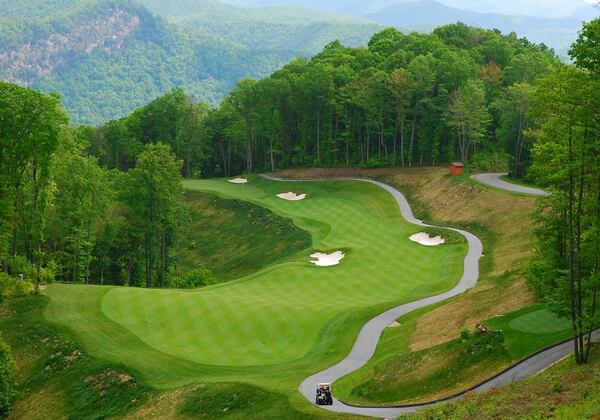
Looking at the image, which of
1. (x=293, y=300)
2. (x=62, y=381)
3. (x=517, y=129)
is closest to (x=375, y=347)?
(x=293, y=300)

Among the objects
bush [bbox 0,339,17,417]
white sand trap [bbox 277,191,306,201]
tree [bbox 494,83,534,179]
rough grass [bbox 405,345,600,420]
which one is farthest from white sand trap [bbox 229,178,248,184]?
rough grass [bbox 405,345,600,420]

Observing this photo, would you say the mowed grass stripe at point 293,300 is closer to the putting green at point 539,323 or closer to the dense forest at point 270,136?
the dense forest at point 270,136

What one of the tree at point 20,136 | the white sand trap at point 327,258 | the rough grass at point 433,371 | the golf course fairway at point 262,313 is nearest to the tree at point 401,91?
the golf course fairway at point 262,313

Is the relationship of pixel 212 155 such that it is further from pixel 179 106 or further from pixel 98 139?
pixel 98 139

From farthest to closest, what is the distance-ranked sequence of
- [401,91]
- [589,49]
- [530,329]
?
[401,91] < [530,329] < [589,49]

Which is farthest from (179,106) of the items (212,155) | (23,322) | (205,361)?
(205,361)

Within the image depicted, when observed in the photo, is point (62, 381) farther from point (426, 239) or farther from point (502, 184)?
point (502, 184)

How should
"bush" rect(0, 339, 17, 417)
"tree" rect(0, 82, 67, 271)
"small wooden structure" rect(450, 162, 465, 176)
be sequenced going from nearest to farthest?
"bush" rect(0, 339, 17, 417), "tree" rect(0, 82, 67, 271), "small wooden structure" rect(450, 162, 465, 176)

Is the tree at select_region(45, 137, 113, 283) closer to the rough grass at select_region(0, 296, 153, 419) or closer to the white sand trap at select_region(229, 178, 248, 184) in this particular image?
the rough grass at select_region(0, 296, 153, 419)
